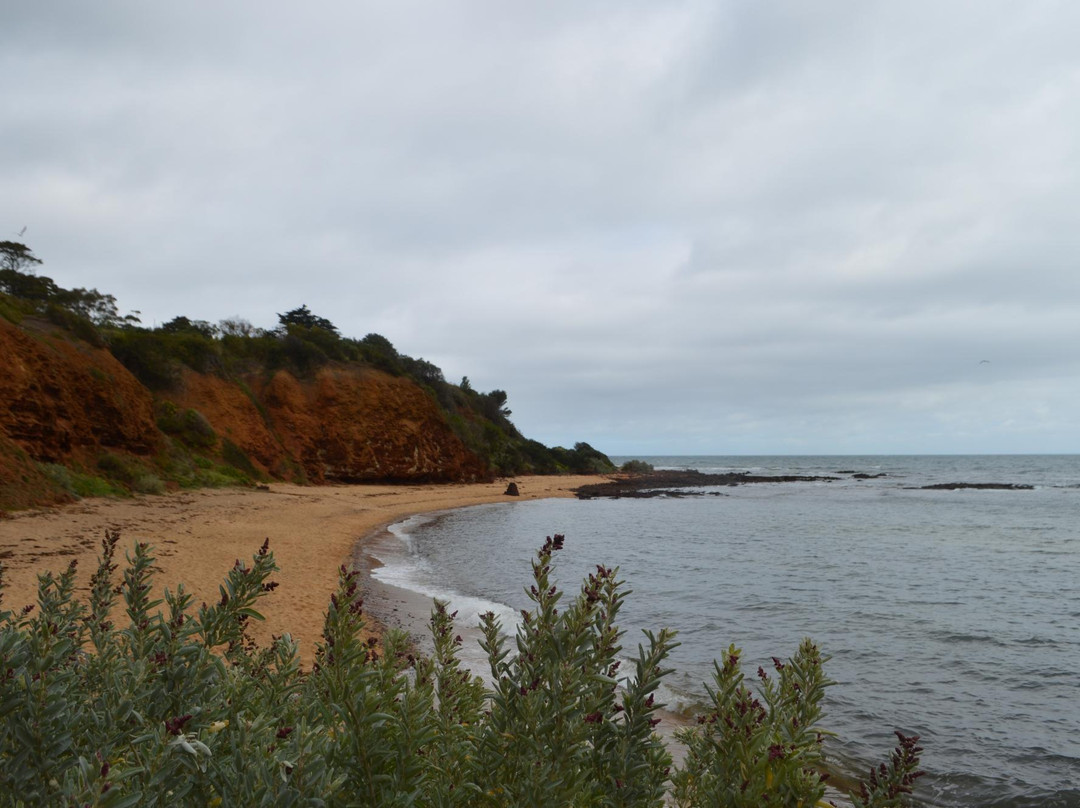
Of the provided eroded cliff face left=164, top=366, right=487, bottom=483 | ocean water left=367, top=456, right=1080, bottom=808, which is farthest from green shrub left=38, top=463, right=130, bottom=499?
eroded cliff face left=164, top=366, right=487, bottom=483

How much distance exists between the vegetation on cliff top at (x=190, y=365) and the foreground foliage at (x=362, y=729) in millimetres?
18918

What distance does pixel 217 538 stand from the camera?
15.9 meters

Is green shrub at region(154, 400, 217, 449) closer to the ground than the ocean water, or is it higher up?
higher up

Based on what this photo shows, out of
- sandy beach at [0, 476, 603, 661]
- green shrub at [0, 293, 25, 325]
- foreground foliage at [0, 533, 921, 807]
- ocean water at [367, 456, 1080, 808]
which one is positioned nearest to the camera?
foreground foliage at [0, 533, 921, 807]

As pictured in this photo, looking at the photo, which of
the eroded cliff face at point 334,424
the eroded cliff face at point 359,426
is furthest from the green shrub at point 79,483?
the eroded cliff face at point 359,426

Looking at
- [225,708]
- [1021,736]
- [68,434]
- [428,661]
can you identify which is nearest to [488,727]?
[428,661]

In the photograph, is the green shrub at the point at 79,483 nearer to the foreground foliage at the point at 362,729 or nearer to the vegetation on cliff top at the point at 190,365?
the vegetation on cliff top at the point at 190,365

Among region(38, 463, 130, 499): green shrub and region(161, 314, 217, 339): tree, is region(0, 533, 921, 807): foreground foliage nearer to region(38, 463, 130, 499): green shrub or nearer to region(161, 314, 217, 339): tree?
region(38, 463, 130, 499): green shrub

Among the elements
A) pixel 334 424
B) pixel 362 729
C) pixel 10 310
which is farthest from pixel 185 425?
pixel 362 729

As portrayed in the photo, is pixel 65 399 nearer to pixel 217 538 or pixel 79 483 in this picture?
pixel 79 483

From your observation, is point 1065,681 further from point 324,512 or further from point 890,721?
point 324,512

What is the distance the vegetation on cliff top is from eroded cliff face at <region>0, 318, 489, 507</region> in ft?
1.24

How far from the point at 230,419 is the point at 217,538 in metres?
18.1

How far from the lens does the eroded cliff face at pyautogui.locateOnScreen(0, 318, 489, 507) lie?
60.2ft
